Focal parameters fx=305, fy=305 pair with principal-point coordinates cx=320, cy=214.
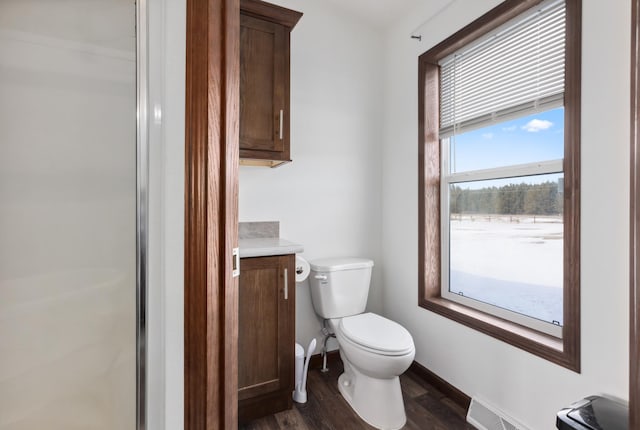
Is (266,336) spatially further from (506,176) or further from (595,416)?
(506,176)

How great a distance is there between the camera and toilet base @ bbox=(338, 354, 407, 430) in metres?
1.50

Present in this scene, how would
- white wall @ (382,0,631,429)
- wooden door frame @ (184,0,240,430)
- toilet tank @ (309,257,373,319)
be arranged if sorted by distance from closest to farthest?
wooden door frame @ (184,0,240,430)
white wall @ (382,0,631,429)
toilet tank @ (309,257,373,319)

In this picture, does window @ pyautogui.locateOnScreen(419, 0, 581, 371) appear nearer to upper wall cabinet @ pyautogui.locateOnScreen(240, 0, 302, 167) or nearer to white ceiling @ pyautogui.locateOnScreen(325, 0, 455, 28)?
white ceiling @ pyautogui.locateOnScreen(325, 0, 455, 28)

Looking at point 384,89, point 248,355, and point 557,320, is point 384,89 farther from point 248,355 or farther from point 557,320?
point 248,355

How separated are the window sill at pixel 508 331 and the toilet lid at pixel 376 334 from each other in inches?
11.9

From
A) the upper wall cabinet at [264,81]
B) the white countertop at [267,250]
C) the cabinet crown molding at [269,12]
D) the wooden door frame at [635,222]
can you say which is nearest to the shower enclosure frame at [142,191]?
the white countertop at [267,250]

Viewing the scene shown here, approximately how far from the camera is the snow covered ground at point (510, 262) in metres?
1.39

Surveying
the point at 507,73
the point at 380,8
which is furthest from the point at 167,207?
the point at 380,8

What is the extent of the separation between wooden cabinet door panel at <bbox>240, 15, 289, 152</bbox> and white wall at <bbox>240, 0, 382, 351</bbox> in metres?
0.32

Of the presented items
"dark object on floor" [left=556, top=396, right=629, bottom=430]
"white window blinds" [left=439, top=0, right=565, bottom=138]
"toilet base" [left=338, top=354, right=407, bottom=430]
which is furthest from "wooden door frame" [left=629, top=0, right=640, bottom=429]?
Answer: "toilet base" [left=338, top=354, right=407, bottom=430]

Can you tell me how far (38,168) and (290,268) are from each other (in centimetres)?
105

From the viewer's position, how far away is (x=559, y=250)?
53.4 inches

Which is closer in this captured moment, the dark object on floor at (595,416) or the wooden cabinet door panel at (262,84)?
the dark object on floor at (595,416)

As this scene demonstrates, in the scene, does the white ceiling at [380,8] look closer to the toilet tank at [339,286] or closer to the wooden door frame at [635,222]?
the wooden door frame at [635,222]
